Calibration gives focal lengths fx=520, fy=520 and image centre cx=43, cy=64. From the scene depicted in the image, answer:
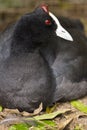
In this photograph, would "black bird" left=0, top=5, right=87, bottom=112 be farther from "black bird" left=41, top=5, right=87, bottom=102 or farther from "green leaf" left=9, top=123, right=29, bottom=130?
"green leaf" left=9, top=123, right=29, bottom=130

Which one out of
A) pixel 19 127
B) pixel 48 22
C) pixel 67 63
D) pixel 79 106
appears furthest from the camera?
pixel 79 106

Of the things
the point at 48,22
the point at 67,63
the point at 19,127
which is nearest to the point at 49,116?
the point at 19,127

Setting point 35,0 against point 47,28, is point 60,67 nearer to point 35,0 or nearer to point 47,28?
point 47,28

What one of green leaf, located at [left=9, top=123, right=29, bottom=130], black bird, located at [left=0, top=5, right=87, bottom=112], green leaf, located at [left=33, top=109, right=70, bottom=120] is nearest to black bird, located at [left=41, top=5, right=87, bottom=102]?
black bird, located at [left=0, top=5, right=87, bottom=112]

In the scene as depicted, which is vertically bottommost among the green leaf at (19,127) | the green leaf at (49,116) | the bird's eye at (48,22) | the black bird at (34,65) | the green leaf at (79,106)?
the green leaf at (79,106)

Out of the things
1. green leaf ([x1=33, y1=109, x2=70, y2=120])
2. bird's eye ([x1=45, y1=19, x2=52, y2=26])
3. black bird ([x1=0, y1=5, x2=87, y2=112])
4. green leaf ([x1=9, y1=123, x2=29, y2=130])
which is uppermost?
bird's eye ([x1=45, y1=19, x2=52, y2=26])

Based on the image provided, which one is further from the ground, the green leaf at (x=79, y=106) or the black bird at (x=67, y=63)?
the black bird at (x=67, y=63)

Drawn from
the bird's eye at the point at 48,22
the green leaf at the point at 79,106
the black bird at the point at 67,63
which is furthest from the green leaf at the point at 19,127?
the bird's eye at the point at 48,22

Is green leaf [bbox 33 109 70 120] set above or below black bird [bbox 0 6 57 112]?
below

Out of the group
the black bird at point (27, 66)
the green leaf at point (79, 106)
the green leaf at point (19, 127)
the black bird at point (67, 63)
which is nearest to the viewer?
the green leaf at point (19, 127)

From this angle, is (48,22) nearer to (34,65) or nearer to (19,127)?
(34,65)

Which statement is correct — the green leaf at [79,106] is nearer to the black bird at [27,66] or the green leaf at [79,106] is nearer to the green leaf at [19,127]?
the black bird at [27,66]
